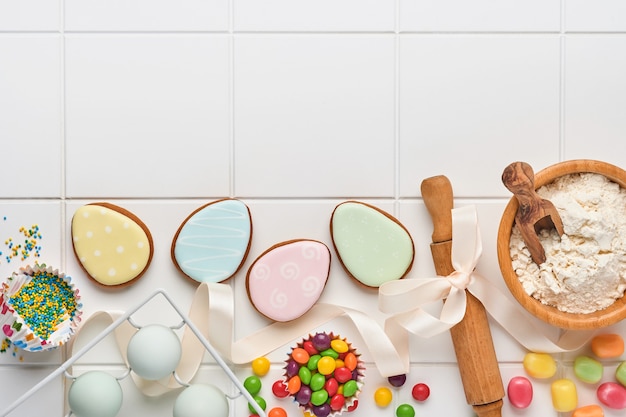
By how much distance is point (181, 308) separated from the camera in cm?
93

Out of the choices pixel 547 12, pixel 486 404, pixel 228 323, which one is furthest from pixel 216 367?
pixel 547 12

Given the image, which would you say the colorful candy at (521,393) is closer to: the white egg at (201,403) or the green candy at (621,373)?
the green candy at (621,373)

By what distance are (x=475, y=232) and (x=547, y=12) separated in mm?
373

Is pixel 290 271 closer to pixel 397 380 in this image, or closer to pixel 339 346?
pixel 339 346

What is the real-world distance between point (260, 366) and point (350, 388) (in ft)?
0.46

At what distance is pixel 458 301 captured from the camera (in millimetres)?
885

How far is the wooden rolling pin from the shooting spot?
879mm

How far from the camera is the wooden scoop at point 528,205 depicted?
83cm

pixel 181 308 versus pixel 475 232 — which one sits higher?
pixel 475 232

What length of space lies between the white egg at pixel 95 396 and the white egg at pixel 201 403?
3.4 inches

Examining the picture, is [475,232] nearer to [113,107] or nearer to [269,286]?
[269,286]

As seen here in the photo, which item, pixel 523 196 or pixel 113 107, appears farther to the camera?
pixel 113 107

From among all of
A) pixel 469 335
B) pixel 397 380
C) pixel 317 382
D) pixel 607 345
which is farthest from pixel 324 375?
pixel 607 345

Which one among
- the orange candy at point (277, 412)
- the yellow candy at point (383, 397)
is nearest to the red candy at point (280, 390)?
the orange candy at point (277, 412)
